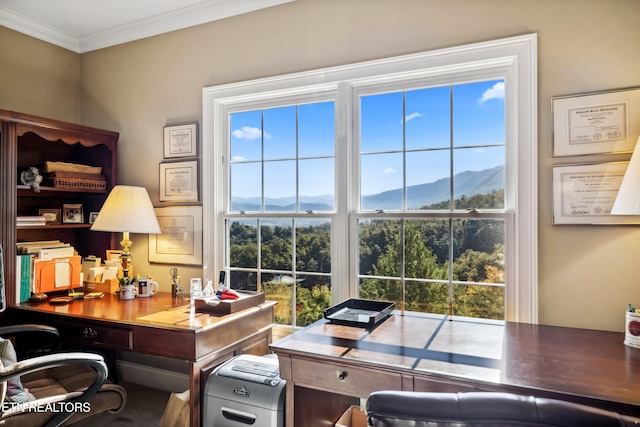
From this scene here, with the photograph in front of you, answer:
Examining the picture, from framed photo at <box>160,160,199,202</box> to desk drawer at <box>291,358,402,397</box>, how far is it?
1.64 metres

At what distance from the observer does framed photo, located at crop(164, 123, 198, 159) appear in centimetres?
279

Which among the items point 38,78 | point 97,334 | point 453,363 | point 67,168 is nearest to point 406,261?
point 453,363

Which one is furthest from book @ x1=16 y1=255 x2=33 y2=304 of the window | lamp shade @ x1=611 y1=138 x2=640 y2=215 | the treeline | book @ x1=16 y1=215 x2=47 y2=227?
lamp shade @ x1=611 y1=138 x2=640 y2=215

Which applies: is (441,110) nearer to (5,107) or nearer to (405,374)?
(405,374)

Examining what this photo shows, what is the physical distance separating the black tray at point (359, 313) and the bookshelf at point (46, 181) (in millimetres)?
1944

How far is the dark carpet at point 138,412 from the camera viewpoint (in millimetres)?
2441

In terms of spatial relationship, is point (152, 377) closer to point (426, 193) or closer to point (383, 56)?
point (426, 193)

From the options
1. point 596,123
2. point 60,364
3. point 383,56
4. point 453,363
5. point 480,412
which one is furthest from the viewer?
point 383,56

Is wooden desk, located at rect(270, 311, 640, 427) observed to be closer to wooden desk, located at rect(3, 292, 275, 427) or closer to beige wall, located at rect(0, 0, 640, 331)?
beige wall, located at rect(0, 0, 640, 331)

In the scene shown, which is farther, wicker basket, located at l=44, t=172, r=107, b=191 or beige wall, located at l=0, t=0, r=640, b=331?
wicker basket, located at l=44, t=172, r=107, b=191

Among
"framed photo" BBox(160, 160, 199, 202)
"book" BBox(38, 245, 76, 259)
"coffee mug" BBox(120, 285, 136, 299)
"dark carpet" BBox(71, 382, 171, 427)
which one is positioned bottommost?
"dark carpet" BBox(71, 382, 171, 427)

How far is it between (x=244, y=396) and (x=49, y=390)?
2.91 feet

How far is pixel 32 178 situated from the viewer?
8.46 feet

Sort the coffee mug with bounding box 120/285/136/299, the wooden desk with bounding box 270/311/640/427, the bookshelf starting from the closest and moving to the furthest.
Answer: the wooden desk with bounding box 270/311/640/427
the bookshelf
the coffee mug with bounding box 120/285/136/299
